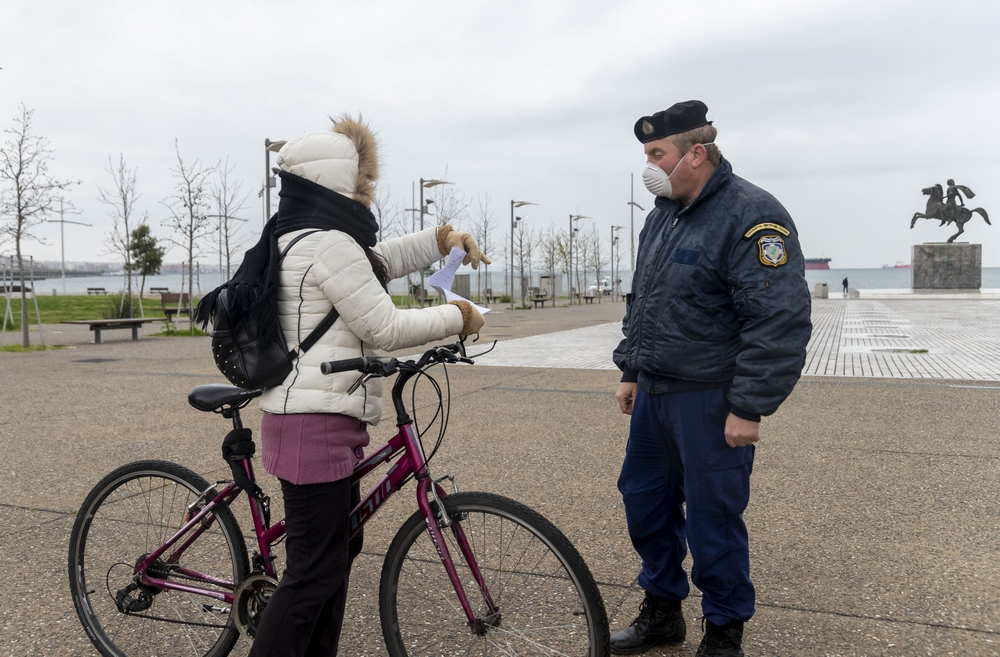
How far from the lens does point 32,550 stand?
13.7ft

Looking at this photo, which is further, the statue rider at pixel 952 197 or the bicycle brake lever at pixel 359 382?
the statue rider at pixel 952 197

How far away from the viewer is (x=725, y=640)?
285cm

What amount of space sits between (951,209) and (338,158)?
5082 centimetres

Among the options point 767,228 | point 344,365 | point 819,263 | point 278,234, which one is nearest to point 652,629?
point 767,228

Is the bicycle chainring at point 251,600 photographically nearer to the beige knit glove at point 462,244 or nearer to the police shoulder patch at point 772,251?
the beige knit glove at point 462,244

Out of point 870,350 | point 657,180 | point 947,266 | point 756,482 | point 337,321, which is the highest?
point 947,266

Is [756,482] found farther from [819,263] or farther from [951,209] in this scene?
[819,263]

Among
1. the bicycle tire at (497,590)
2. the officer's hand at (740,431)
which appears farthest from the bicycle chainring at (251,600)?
the officer's hand at (740,431)

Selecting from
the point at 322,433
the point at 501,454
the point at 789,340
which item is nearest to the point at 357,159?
the point at 322,433

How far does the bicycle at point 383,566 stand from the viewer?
2.37 m

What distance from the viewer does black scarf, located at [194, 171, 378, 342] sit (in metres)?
2.33

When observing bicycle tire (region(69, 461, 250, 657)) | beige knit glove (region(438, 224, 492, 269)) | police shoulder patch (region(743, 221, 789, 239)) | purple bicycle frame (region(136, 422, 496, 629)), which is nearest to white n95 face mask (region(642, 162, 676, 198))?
police shoulder patch (region(743, 221, 789, 239))

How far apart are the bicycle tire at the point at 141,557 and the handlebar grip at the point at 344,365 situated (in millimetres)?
809

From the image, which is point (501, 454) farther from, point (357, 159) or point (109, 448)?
point (357, 159)
